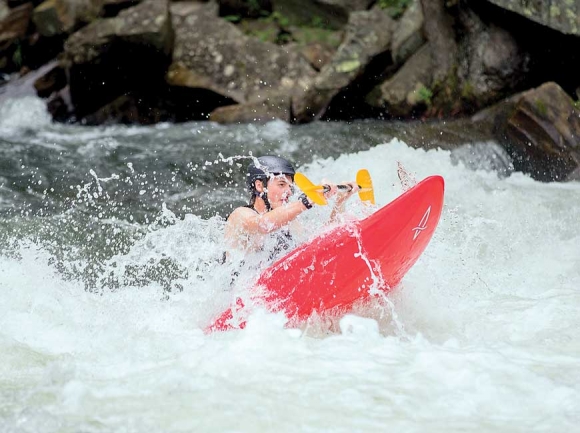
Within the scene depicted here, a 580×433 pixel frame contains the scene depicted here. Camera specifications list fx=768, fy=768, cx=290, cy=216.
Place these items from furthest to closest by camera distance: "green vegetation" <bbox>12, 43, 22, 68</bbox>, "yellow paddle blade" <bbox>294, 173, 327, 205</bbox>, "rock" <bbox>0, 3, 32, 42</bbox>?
"rock" <bbox>0, 3, 32, 42</bbox> → "green vegetation" <bbox>12, 43, 22, 68</bbox> → "yellow paddle blade" <bbox>294, 173, 327, 205</bbox>

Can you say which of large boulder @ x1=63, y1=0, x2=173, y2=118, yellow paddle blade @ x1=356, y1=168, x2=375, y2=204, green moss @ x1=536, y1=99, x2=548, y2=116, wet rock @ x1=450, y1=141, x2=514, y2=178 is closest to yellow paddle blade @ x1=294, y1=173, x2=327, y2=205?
yellow paddle blade @ x1=356, y1=168, x2=375, y2=204

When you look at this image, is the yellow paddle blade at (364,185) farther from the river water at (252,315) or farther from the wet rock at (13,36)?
the wet rock at (13,36)

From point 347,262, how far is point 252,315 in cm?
64

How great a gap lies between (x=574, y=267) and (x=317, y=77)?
16.1ft

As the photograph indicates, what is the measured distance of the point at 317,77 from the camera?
966 centimetres

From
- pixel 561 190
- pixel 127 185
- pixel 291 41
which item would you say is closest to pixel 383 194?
pixel 561 190

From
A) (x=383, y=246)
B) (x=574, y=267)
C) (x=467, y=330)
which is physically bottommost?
(x=574, y=267)

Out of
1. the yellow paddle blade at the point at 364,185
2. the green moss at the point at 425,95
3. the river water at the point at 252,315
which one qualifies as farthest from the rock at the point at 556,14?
the yellow paddle blade at the point at 364,185

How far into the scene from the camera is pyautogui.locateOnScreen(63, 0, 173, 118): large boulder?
32.0 ft

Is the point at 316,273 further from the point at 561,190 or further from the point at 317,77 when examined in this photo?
the point at 317,77

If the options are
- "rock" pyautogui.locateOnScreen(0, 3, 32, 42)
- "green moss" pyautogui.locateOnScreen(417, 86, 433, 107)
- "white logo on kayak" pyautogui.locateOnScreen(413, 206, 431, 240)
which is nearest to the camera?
"white logo on kayak" pyautogui.locateOnScreen(413, 206, 431, 240)

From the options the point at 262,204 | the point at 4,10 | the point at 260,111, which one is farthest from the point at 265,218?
the point at 4,10

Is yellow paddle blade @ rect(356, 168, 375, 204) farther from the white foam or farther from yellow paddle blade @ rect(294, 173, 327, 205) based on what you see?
the white foam

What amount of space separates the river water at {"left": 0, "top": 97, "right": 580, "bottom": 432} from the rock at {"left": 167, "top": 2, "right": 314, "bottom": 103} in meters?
1.21
